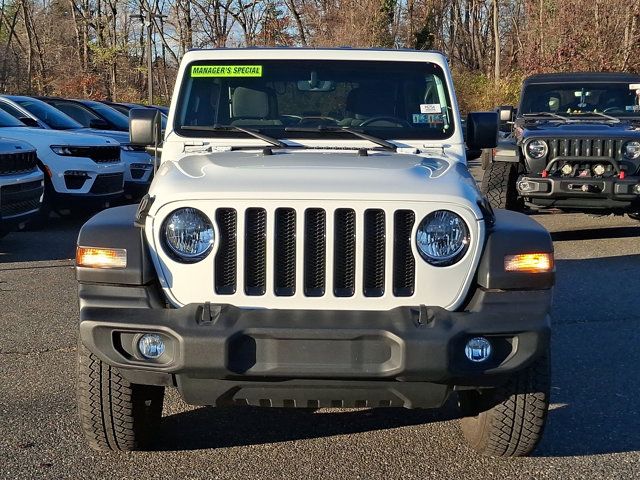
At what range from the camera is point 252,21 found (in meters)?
44.3

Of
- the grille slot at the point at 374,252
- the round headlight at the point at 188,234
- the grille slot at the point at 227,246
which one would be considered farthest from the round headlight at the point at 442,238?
the round headlight at the point at 188,234

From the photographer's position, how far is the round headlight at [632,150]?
30.3 feet

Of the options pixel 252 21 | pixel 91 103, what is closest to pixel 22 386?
pixel 91 103

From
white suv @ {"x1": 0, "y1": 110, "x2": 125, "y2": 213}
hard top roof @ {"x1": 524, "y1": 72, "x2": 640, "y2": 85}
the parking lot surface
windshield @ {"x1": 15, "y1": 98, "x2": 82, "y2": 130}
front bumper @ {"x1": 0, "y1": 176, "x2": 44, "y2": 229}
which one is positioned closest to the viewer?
the parking lot surface

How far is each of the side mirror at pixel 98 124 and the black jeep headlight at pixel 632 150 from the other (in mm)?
8085

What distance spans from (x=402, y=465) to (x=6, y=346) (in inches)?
120

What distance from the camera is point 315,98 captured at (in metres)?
4.92

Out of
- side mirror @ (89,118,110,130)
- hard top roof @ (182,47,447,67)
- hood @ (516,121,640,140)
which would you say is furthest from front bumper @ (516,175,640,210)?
side mirror @ (89,118,110,130)

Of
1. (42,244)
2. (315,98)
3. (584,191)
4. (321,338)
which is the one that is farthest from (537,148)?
(321,338)

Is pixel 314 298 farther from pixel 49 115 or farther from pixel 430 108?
pixel 49 115

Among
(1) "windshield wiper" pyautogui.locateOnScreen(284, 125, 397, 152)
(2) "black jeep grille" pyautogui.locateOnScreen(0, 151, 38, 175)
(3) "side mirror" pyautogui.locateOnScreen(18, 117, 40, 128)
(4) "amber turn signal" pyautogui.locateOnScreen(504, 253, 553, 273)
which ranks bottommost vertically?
(2) "black jeep grille" pyautogui.locateOnScreen(0, 151, 38, 175)

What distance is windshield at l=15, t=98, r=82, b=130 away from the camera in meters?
12.5

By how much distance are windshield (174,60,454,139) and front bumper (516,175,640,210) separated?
461 cm

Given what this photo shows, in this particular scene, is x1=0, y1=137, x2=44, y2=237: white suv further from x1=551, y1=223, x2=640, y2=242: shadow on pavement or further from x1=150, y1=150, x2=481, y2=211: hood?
x1=551, y1=223, x2=640, y2=242: shadow on pavement
